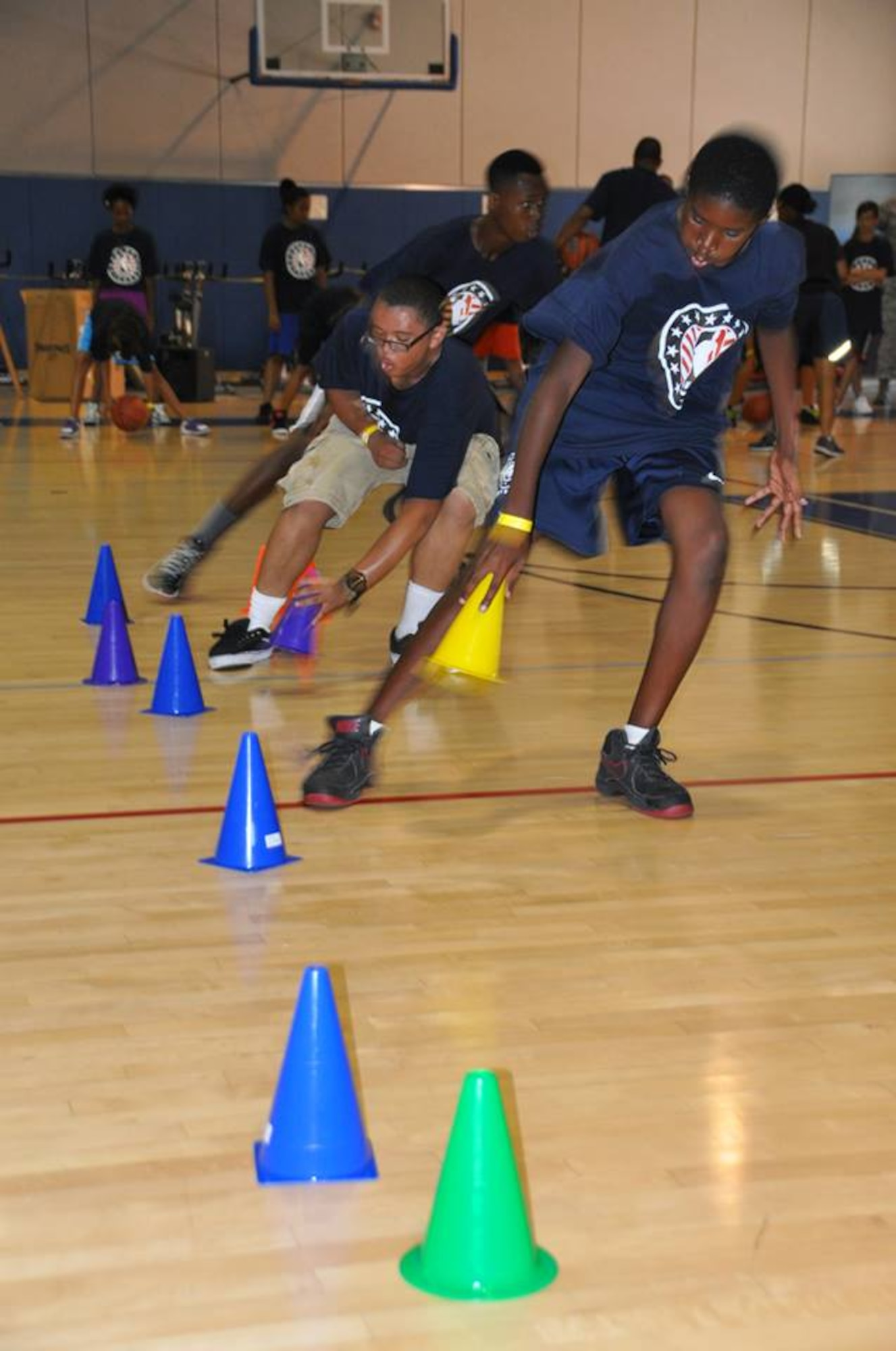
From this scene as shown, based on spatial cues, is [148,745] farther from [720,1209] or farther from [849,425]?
[849,425]

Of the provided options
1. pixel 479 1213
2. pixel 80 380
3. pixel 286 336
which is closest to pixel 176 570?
pixel 479 1213

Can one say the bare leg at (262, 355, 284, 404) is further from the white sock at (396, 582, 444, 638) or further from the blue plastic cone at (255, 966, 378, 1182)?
the blue plastic cone at (255, 966, 378, 1182)

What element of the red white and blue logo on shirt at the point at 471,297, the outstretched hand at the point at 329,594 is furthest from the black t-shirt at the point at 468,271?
the outstretched hand at the point at 329,594


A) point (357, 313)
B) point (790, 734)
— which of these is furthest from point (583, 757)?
point (357, 313)

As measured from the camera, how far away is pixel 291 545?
473 centimetres

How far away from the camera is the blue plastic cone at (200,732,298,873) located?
311 centimetres

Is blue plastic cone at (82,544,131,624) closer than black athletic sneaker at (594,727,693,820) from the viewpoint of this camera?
No

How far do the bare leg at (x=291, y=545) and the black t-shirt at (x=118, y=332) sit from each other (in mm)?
7493

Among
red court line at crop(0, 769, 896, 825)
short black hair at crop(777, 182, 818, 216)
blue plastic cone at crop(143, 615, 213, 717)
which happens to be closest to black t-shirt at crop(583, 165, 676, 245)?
short black hair at crop(777, 182, 818, 216)

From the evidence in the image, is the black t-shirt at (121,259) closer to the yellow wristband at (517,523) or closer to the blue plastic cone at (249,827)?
the yellow wristband at (517,523)

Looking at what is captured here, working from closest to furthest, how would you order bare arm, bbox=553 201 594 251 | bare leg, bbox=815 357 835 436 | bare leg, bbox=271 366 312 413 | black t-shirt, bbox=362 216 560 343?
1. black t-shirt, bbox=362 216 560 343
2. bare arm, bbox=553 201 594 251
3. bare leg, bbox=815 357 835 436
4. bare leg, bbox=271 366 312 413

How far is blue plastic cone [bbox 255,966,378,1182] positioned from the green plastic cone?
0.26 m

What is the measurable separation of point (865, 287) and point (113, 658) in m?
10.9

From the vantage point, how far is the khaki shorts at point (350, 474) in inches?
187
